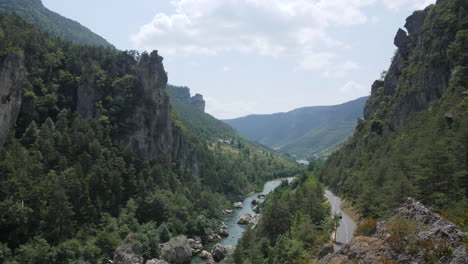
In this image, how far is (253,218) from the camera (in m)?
95.8

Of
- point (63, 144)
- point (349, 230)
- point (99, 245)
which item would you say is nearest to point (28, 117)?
point (63, 144)

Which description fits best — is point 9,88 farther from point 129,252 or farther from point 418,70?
point 418,70

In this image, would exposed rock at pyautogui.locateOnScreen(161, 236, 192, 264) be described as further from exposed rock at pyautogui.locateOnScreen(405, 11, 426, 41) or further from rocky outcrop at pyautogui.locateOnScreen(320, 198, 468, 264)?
exposed rock at pyautogui.locateOnScreen(405, 11, 426, 41)

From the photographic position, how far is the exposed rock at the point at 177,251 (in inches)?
2383

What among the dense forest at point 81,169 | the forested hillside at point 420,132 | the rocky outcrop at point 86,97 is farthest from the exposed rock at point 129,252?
the rocky outcrop at point 86,97

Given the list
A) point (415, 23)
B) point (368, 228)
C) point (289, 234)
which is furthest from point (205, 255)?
point (415, 23)

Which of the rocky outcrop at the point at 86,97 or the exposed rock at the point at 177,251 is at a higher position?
the rocky outcrop at the point at 86,97

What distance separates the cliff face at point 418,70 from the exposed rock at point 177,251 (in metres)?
57.5

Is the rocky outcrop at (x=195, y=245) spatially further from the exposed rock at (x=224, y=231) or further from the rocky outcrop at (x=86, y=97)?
the rocky outcrop at (x=86, y=97)

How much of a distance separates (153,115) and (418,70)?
2902 inches

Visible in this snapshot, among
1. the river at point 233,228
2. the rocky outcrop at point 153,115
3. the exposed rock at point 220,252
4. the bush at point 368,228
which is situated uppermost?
the rocky outcrop at point 153,115

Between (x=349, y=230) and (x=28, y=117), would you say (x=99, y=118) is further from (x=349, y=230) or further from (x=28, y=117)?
(x=349, y=230)

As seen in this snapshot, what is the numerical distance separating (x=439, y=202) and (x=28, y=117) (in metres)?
78.9

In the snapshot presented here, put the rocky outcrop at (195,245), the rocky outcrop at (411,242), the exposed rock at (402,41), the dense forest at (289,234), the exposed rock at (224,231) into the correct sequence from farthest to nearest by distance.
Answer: the exposed rock at (402,41) → the exposed rock at (224,231) → the rocky outcrop at (195,245) → the dense forest at (289,234) → the rocky outcrop at (411,242)
